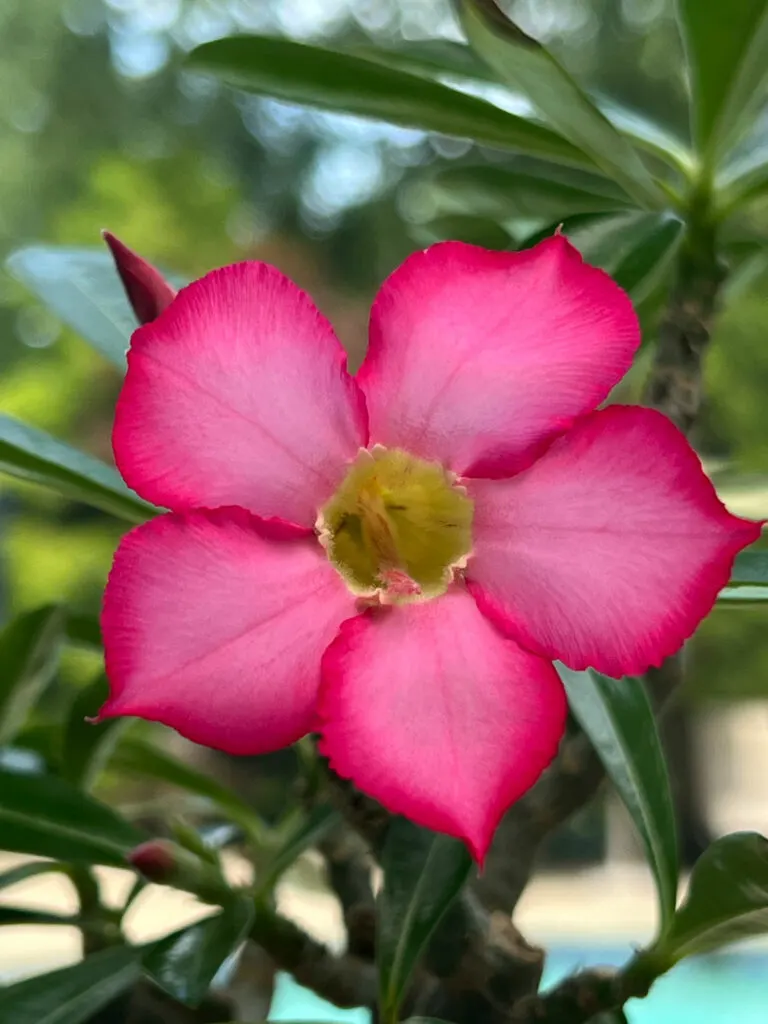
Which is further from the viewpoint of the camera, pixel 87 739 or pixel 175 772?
pixel 175 772

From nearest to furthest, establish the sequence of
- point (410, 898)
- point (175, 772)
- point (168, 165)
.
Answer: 1. point (410, 898)
2. point (175, 772)
3. point (168, 165)

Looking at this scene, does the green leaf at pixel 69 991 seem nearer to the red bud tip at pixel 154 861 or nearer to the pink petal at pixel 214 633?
the red bud tip at pixel 154 861

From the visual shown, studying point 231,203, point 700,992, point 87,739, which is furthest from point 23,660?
point 231,203

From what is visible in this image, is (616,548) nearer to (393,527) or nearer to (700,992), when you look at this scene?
(393,527)

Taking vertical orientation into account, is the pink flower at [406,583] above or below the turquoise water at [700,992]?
above

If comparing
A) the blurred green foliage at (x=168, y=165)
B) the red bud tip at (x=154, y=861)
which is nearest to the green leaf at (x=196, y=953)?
Answer: the red bud tip at (x=154, y=861)

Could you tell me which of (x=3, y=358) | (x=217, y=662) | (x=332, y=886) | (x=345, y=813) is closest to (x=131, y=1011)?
(x=332, y=886)
